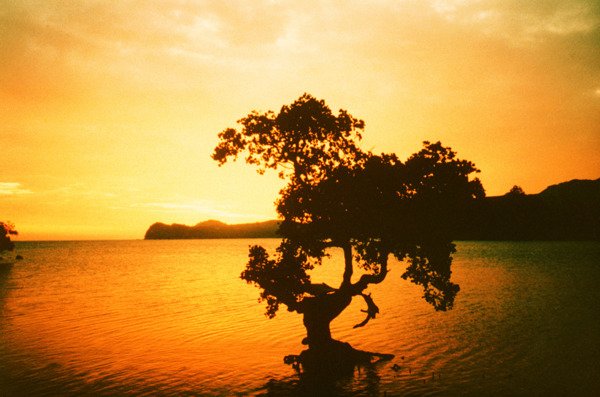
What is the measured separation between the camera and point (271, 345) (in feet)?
113

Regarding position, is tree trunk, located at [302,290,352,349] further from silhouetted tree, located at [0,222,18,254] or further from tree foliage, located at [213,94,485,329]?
silhouetted tree, located at [0,222,18,254]

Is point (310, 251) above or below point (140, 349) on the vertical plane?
above

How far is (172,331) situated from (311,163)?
25.8 m

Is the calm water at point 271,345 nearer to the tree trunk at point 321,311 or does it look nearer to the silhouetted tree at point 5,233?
the tree trunk at point 321,311

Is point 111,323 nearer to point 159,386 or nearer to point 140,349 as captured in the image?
point 140,349

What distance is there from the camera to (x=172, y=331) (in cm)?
4091

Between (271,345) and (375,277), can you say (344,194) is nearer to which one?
(375,277)

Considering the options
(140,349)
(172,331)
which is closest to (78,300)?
(172,331)

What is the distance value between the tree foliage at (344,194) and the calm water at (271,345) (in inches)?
260

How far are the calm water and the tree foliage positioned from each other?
21.7ft

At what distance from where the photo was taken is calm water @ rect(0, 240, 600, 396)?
24219 mm

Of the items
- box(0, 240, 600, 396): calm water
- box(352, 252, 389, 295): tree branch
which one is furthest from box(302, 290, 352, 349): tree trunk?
box(0, 240, 600, 396): calm water

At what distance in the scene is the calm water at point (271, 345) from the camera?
2422cm

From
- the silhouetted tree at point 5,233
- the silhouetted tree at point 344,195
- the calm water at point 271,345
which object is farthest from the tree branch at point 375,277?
the silhouetted tree at point 5,233
